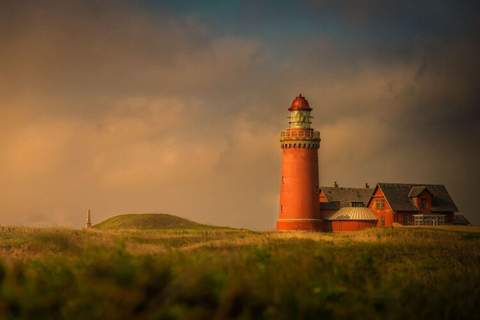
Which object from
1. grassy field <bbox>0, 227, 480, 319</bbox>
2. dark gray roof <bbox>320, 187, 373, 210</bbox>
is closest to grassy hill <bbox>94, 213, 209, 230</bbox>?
dark gray roof <bbox>320, 187, 373, 210</bbox>

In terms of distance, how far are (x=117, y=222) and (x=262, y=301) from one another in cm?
5676

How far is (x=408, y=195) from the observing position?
7244cm

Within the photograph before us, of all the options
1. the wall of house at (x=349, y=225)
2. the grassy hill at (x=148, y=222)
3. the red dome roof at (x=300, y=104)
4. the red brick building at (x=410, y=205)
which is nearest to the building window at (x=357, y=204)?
the red brick building at (x=410, y=205)

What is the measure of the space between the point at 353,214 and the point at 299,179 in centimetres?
933

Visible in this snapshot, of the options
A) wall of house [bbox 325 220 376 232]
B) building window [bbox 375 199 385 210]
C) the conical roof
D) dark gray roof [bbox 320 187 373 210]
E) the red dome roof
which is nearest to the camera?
the red dome roof

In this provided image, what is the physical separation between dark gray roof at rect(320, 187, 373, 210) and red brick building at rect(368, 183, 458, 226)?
2.57 m

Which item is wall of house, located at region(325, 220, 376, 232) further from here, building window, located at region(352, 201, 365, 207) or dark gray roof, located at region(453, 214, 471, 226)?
dark gray roof, located at region(453, 214, 471, 226)

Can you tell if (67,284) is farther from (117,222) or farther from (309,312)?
(117,222)

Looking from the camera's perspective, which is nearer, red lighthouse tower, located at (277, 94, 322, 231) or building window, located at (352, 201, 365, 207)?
red lighthouse tower, located at (277, 94, 322, 231)

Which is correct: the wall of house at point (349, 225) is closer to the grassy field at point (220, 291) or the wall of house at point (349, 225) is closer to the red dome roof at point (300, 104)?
the red dome roof at point (300, 104)

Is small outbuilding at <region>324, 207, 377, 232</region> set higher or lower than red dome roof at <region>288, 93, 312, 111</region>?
lower

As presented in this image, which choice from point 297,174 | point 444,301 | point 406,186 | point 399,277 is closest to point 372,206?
point 406,186

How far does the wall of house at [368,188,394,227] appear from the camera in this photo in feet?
231

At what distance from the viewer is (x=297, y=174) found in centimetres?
6544
